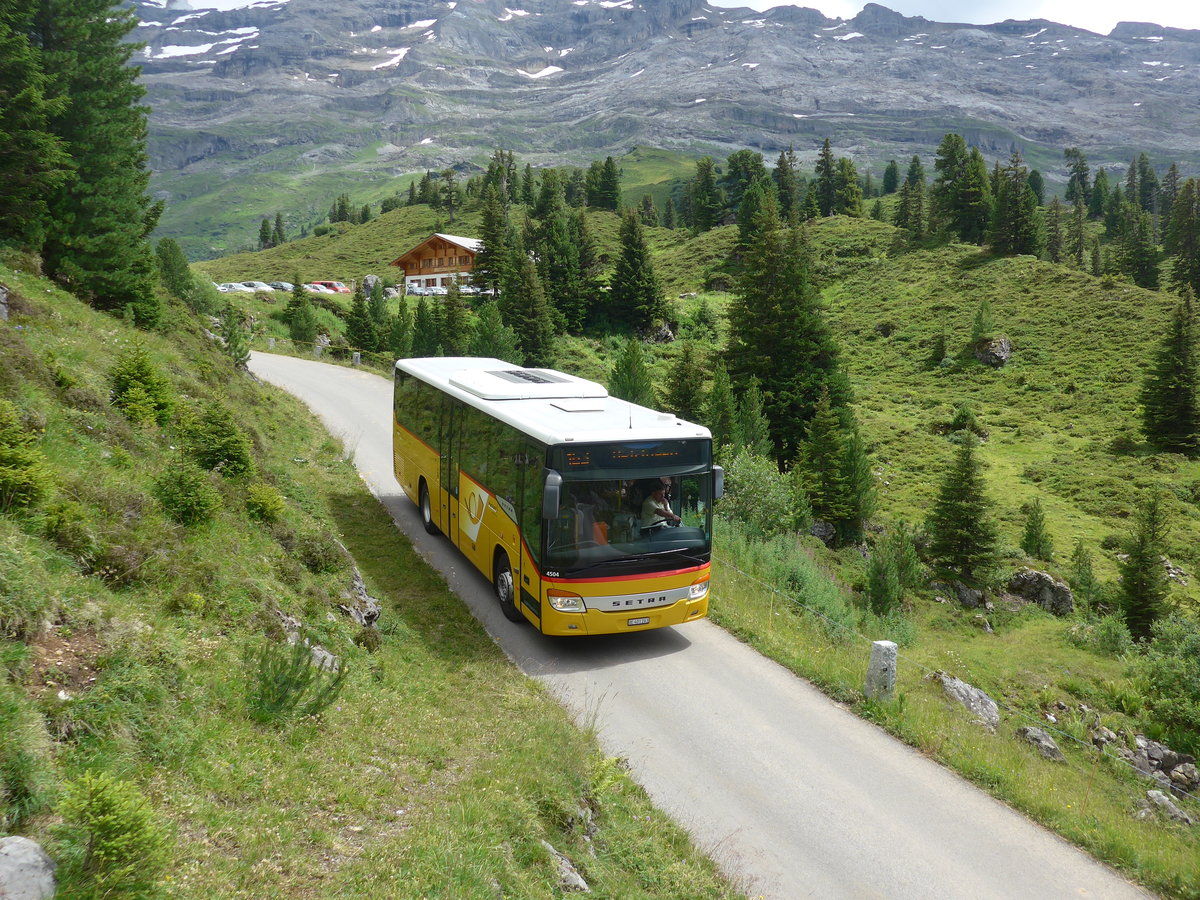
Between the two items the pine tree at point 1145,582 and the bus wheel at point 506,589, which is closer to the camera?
the bus wheel at point 506,589

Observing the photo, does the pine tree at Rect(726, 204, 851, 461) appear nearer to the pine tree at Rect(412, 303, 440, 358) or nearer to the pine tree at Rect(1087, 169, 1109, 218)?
the pine tree at Rect(412, 303, 440, 358)

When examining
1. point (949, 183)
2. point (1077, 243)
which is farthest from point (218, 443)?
point (1077, 243)

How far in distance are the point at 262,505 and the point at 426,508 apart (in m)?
6.44

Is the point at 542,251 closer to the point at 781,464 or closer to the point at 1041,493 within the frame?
the point at 781,464

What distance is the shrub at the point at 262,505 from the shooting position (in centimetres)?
1180

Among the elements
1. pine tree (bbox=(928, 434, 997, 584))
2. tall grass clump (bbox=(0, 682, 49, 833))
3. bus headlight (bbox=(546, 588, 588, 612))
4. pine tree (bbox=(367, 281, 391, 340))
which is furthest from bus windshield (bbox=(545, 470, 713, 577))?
pine tree (bbox=(367, 281, 391, 340))

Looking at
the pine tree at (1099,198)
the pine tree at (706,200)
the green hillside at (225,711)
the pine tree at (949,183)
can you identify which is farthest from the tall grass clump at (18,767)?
the pine tree at (1099,198)

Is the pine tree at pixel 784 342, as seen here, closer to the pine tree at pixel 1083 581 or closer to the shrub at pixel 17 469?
the pine tree at pixel 1083 581

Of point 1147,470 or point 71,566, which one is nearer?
point 71,566

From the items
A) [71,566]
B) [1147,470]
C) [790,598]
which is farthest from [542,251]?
[71,566]

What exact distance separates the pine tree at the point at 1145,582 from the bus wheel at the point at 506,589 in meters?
28.8

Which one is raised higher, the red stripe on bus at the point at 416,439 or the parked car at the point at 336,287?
the red stripe on bus at the point at 416,439

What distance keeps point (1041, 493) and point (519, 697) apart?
47528 millimetres

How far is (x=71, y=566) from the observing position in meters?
7.33
